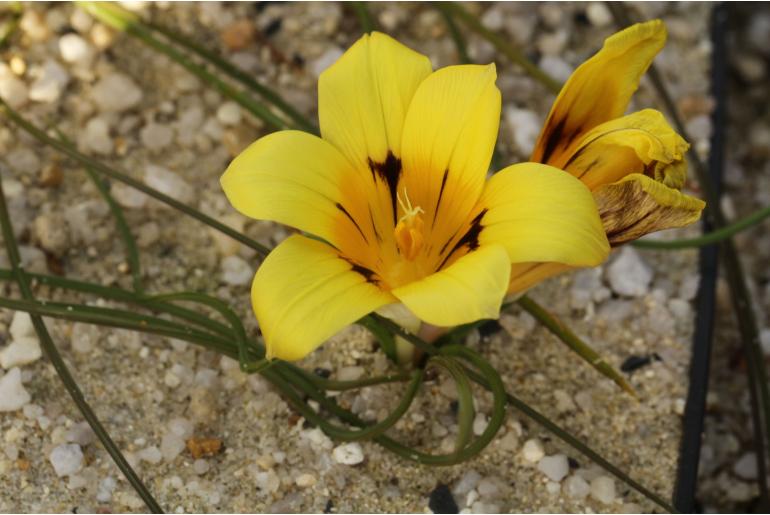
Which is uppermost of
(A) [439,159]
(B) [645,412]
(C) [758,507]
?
(A) [439,159]

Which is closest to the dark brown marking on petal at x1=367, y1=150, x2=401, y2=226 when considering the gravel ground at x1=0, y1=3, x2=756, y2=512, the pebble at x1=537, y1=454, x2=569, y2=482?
the gravel ground at x1=0, y1=3, x2=756, y2=512

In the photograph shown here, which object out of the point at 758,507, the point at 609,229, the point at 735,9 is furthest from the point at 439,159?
the point at 735,9

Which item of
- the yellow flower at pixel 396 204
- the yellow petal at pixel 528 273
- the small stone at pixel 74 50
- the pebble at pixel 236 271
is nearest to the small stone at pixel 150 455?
the pebble at pixel 236 271

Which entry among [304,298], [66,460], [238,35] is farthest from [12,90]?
[304,298]

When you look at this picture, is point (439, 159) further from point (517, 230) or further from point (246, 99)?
point (246, 99)

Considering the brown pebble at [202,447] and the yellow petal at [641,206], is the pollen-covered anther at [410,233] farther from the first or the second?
the brown pebble at [202,447]

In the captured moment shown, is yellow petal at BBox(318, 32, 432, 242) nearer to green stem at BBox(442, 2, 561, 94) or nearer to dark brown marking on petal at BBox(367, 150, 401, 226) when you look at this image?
dark brown marking on petal at BBox(367, 150, 401, 226)

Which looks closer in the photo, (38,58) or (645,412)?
(645,412)
